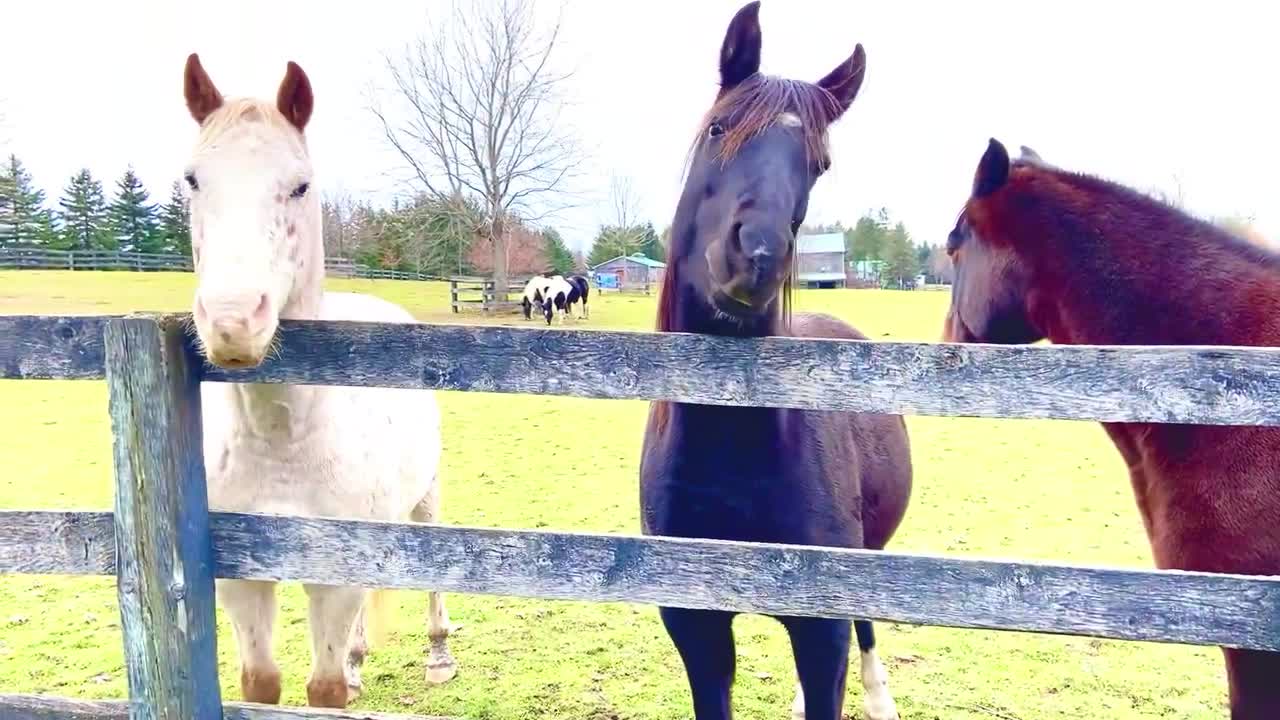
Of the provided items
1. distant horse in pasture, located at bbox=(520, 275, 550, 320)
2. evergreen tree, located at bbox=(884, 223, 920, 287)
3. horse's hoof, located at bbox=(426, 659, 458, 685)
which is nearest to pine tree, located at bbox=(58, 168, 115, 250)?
distant horse in pasture, located at bbox=(520, 275, 550, 320)

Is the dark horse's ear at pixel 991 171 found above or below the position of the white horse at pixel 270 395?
above

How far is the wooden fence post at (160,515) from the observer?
5.97 feet

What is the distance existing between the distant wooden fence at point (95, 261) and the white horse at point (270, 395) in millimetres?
34258

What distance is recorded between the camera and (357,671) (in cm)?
389

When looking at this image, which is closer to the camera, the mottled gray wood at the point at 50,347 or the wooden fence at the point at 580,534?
the wooden fence at the point at 580,534

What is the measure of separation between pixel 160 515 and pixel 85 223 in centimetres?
4502

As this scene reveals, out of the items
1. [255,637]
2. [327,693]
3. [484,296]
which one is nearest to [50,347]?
[255,637]

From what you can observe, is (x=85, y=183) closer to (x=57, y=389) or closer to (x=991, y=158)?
(x=57, y=389)

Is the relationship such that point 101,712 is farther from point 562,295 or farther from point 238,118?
point 562,295

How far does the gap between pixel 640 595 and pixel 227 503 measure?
149 centimetres

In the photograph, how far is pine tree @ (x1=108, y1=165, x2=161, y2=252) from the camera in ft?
123

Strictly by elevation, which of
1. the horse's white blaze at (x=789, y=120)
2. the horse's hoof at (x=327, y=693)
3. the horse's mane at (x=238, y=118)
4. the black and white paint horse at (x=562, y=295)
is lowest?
the horse's hoof at (x=327, y=693)

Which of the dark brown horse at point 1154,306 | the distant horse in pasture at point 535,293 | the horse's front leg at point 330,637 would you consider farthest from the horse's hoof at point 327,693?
the distant horse in pasture at point 535,293

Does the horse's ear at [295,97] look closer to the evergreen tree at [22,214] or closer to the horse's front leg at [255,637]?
the horse's front leg at [255,637]
